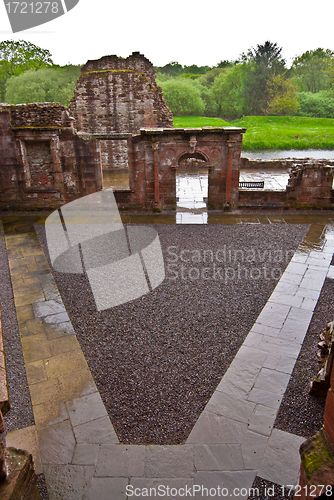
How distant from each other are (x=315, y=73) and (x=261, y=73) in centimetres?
1509

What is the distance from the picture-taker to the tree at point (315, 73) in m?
56.7

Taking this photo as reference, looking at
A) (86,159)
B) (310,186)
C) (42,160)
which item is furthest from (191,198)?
(42,160)

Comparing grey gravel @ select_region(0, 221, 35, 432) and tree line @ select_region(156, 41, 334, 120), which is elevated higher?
tree line @ select_region(156, 41, 334, 120)

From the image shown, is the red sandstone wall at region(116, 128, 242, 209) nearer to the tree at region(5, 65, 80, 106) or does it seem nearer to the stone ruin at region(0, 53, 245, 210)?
the stone ruin at region(0, 53, 245, 210)

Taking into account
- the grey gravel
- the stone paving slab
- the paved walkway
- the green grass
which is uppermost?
the green grass

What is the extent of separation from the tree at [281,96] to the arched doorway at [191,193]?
32.1 metres

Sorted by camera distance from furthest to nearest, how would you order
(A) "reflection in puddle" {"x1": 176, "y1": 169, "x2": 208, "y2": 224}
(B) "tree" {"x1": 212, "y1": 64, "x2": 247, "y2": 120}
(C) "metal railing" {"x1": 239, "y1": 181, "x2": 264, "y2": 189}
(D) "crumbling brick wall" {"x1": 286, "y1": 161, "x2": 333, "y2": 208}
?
(B) "tree" {"x1": 212, "y1": 64, "x2": 247, "y2": 120}, (C) "metal railing" {"x1": 239, "y1": 181, "x2": 264, "y2": 189}, (D) "crumbling brick wall" {"x1": 286, "y1": 161, "x2": 333, "y2": 208}, (A) "reflection in puddle" {"x1": 176, "y1": 169, "x2": 208, "y2": 224}

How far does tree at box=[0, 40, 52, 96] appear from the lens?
4131cm

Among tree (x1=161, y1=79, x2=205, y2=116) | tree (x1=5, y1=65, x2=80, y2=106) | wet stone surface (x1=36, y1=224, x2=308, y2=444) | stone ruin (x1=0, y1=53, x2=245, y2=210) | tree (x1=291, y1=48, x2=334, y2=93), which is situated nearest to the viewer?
wet stone surface (x1=36, y1=224, x2=308, y2=444)

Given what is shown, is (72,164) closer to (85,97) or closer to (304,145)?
(85,97)

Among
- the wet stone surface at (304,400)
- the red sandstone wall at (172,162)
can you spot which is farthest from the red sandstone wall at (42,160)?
the wet stone surface at (304,400)

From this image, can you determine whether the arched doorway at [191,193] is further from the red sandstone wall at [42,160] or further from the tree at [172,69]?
the tree at [172,69]

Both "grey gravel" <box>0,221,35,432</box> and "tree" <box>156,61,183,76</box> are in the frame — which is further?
"tree" <box>156,61,183,76</box>

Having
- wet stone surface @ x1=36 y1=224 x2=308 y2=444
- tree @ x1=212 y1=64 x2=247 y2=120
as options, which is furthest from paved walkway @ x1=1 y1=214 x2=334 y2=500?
tree @ x1=212 y1=64 x2=247 y2=120
